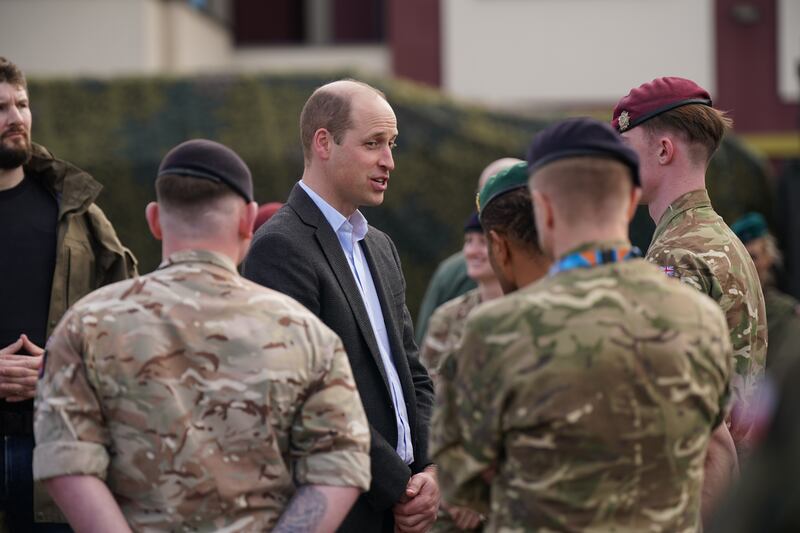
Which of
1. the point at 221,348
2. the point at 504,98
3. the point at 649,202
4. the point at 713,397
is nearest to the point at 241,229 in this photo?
the point at 221,348

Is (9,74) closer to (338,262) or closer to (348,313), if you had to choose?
(338,262)

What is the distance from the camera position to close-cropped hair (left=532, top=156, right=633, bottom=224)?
2955 mm

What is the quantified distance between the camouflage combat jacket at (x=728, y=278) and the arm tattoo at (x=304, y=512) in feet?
4.59

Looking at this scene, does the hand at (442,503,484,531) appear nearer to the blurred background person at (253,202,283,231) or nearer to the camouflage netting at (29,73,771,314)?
the blurred background person at (253,202,283,231)

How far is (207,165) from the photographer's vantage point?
10.4 feet

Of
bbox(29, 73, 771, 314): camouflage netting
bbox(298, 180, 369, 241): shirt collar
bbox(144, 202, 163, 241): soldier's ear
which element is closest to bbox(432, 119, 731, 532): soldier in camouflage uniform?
bbox(144, 202, 163, 241): soldier's ear

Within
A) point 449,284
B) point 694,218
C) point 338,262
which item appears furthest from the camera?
point 449,284

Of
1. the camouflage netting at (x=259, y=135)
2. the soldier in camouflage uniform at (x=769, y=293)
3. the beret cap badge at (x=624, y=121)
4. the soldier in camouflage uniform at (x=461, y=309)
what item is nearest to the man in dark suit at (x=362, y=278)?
the beret cap badge at (x=624, y=121)

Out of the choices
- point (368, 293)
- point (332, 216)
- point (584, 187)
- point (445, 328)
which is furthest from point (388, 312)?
point (445, 328)

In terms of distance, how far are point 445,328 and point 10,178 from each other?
2.62 m

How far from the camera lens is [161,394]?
3012mm

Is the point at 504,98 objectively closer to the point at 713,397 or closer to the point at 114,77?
the point at 114,77

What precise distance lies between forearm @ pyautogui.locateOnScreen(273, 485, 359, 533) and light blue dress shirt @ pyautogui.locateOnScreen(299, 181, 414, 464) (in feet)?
3.27

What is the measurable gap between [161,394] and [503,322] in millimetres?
834
